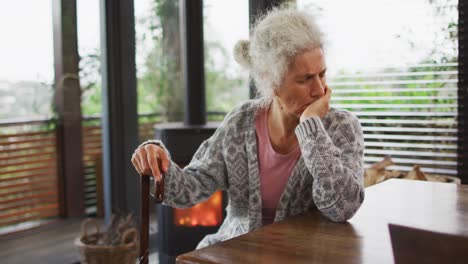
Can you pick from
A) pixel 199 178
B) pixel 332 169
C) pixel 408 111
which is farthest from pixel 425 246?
pixel 408 111

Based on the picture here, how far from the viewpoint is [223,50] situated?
4.05 m

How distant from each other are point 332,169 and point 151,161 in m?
0.53

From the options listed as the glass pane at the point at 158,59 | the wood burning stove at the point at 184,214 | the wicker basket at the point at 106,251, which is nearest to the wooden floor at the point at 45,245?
the wicker basket at the point at 106,251

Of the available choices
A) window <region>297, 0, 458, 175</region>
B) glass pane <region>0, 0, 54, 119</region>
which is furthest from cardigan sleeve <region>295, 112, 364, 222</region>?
glass pane <region>0, 0, 54, 119</region>

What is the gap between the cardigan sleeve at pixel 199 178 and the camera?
1.85 meters

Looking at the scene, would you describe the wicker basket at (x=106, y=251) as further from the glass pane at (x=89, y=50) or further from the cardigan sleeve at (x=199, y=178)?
the cardigan sleeve at (x=199, y=178)

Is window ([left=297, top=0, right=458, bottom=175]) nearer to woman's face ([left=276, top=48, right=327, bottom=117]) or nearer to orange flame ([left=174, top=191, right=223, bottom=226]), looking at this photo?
orange flame ([left=174, top=191, right=223, bottom=226])

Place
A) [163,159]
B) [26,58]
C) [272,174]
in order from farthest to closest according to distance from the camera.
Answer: [26,58]
[272,174]
[163,159]

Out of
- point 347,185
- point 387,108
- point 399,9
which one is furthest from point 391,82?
point 347,185

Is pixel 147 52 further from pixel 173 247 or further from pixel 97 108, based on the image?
pixel 173 247

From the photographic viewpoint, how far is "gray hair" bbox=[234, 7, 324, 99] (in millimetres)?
1746

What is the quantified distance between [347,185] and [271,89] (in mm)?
463

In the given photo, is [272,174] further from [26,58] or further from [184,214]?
[26,58]

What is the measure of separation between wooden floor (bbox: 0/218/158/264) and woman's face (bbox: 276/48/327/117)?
213 cm
